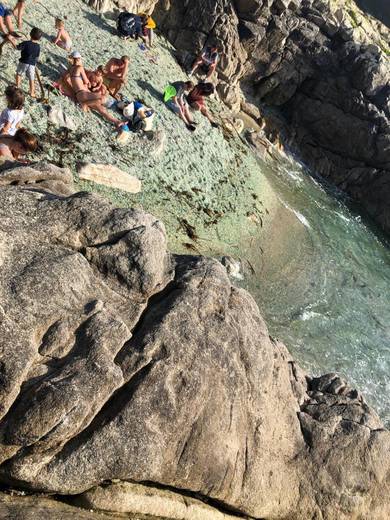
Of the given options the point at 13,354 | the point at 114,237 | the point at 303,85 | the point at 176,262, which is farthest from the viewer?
the point at 303,85

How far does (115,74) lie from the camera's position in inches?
749

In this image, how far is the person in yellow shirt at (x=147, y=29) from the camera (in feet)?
78.4

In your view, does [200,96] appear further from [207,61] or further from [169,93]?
[207,61]

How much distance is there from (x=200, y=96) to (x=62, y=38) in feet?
23.2

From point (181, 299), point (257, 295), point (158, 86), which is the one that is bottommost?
point (257, 295)

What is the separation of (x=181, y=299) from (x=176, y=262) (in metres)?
1.43

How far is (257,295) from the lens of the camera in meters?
17.7

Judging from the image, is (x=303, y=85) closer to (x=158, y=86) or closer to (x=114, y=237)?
(x=158, y=86)

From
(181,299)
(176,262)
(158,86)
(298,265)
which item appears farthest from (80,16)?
(181,299)

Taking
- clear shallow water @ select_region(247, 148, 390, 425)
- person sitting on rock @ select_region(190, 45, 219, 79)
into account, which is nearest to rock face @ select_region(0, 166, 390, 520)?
clear shallow water @ select_region(247, 148, 390, 425)

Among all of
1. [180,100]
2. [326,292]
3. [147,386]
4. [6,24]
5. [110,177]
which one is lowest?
[326,292]

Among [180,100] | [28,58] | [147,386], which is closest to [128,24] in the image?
[180,100]

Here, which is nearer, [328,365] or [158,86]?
[328,365]

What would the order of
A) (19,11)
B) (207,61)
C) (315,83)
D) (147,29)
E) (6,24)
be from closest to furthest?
(6,24) < (19,11) < (147,29) < (207,61) < (315,83)
